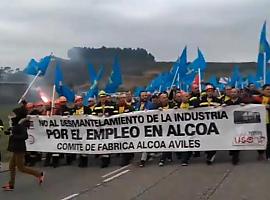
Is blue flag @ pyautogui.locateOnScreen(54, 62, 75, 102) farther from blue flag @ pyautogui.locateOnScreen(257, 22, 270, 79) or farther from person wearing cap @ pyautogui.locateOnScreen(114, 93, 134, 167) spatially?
blue flag @ pyautogui.locateOnScreen(257, 22, 270, 79)

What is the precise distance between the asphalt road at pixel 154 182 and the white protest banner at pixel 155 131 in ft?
1.55

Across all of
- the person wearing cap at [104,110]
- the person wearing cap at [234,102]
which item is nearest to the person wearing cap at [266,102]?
the person wearing cap at [234,102]

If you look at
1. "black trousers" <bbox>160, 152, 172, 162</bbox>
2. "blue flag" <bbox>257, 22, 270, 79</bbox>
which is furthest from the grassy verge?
"blue flag" <bbox>257, 22, 270, 79</bbox>

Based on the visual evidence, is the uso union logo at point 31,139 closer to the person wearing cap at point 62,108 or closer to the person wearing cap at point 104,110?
the person wearing cap at point 62,108

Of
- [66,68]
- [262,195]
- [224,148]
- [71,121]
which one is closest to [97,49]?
[66,68]

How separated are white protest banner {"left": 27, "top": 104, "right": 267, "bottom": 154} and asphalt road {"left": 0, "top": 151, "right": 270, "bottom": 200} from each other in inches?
18.6

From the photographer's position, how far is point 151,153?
1430 centimetres

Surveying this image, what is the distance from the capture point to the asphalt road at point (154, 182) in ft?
30.8

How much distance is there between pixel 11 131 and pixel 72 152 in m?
3.11

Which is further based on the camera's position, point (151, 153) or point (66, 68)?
point (66, 68)

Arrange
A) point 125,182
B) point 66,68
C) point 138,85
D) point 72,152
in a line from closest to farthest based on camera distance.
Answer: point 125,182 < point 72,152 < point 66,68 < point 138,85

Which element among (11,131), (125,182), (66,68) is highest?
(66,68)

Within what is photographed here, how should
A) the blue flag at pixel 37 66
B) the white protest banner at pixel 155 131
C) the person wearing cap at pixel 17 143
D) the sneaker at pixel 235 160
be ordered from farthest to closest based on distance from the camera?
the blue flag at pixel 37 66 < the white protest banner at pixel 155 131 < the sneaker at pixel 235 160 < the person wearing cap at pixel 17 143

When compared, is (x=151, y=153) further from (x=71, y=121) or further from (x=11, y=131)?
(x=11, y=131)
